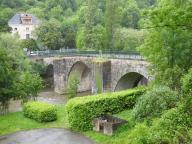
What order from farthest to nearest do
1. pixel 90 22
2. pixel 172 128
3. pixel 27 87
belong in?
pixel 90 22, pixel 27 87, pixel 172 128

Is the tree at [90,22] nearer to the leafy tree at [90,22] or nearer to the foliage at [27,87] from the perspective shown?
the leafy tree at [90,22]

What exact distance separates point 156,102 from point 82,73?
34.5 meters

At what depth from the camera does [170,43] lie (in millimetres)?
33594

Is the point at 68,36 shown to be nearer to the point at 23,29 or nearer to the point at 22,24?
the point at 23,29

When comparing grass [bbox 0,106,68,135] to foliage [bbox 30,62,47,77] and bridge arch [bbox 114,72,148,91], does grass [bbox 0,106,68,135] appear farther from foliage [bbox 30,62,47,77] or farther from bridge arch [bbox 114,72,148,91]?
foliage [bbox 30,62,47,77]

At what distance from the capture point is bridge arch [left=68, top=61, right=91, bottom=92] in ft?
209

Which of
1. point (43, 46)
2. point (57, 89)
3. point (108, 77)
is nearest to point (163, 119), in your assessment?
point (108, 77)

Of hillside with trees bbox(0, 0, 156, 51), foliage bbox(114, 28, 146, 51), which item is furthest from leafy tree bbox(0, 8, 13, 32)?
foliage bbox(114, 28, 146, 51)

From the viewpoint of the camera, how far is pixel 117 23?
68.8 m

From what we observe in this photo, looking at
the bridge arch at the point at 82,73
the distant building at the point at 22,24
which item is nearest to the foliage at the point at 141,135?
the bridge arch at the point at 82,73

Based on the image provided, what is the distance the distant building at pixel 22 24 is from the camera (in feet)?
305

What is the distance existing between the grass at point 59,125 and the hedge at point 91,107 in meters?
0.81

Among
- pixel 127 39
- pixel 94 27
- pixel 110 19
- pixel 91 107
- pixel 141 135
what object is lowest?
pixel 91 107

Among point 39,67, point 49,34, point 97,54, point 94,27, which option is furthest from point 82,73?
point 49,34
